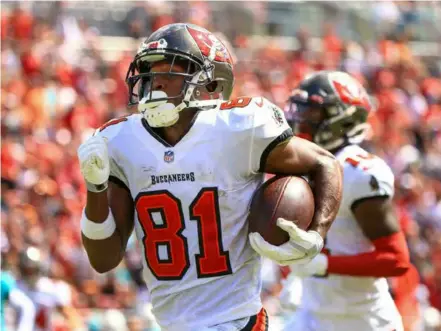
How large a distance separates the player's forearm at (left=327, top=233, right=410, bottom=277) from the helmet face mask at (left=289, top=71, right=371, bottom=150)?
0.58 metres

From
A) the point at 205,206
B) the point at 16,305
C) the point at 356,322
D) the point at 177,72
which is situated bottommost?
the point at 16,305

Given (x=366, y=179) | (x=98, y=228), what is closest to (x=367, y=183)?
(x=366, y=179)

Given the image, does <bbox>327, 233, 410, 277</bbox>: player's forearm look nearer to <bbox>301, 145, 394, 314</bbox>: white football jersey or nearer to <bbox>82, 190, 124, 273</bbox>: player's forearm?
<bbox>301, 145, 394, 314</bbox>: white football jersey

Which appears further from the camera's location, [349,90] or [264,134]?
[349,90]

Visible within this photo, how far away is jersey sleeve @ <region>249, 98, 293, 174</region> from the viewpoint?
3.60 metres

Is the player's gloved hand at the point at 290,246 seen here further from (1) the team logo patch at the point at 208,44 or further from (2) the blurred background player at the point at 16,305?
(2) the blurred background player at the point at 16,305

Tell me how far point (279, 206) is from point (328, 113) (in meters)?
1.55

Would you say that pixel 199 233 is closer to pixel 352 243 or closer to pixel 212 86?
pixel 212 86

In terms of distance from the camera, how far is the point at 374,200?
4.62 m

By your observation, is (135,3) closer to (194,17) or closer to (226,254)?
(194,17)

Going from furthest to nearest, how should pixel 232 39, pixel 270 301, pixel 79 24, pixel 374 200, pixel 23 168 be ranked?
pixel 232 39
pixel 79 24
pixel 23 168
pixel 270 301
pixel 374 200

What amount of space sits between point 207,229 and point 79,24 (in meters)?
8.91

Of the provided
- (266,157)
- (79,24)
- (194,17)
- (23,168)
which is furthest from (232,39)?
(266,157)

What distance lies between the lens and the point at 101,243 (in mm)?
3697
